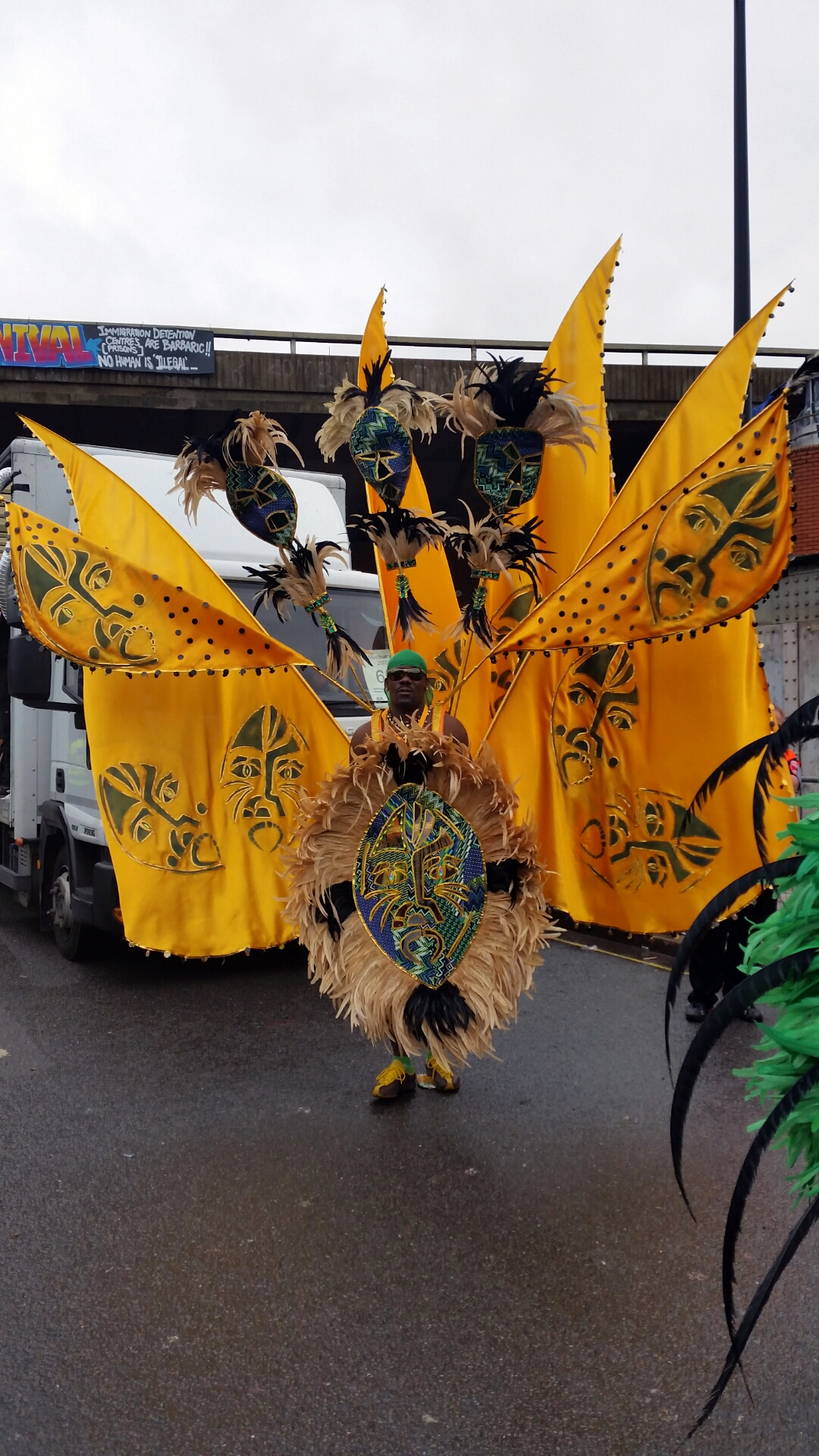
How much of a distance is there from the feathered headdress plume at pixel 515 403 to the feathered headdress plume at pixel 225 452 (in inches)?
26.3

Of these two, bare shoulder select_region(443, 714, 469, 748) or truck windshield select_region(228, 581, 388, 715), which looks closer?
bare shoulder select_region(443, 714, 469, 748)

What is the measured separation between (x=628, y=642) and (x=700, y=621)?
26 cm

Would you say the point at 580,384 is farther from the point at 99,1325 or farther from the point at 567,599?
the point at 99,1325

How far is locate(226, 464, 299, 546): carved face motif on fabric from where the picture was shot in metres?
3.98

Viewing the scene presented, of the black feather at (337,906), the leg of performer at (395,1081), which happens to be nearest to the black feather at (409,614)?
the black feather at (337,906)

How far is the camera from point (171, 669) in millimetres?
3992

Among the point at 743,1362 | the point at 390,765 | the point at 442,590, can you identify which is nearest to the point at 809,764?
the point at 442,590

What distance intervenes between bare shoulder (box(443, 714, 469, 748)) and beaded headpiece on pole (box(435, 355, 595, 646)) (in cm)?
42

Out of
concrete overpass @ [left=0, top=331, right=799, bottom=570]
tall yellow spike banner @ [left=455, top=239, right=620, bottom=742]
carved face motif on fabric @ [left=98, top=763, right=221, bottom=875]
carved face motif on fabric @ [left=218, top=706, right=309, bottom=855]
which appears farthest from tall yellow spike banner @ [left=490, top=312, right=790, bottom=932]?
concrete overpass @ [left=0, top=331, right=799, bottom=570]

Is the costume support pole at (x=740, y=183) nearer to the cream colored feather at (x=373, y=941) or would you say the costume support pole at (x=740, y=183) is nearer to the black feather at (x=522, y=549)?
the black feather at (x=522, y=549)

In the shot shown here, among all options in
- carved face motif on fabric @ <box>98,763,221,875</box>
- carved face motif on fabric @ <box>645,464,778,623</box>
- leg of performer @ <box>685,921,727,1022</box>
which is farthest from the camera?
leg of performer @ <box>685,921,727,1022</box>

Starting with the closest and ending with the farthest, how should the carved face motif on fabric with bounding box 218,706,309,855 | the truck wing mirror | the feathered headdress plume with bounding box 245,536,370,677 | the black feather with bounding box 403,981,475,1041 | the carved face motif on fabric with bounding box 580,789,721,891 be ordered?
1. the black feather with bounding box 403,981,475,1041
2. the carved face motif on fabric with bounding box 580,789,721,891
3. the feathered headdress plume with bounding box 245,536,370,677
4. the carved face motif on fabric with bounding box 218,706,309,855
5. the truck wing mirror

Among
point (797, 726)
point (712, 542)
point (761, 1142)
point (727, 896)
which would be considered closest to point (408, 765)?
point (712, 542)

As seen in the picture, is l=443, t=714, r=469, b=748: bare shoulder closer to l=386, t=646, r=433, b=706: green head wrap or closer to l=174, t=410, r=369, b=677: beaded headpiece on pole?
l=386, t=646, r=433, b=706: green head wrap
